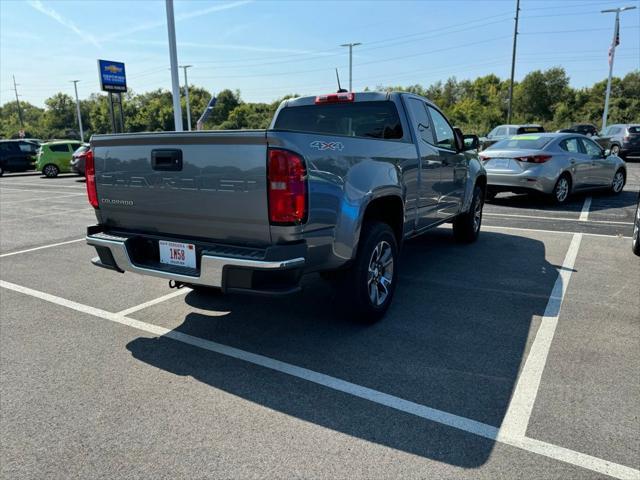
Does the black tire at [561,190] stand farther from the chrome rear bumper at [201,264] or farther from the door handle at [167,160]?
the door handle at [167,160]

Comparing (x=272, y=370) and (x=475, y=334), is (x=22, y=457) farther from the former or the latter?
(x=475, y=334)

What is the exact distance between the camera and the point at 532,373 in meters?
3.33

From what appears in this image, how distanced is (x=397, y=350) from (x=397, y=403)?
75cm

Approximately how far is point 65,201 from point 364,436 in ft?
43.6

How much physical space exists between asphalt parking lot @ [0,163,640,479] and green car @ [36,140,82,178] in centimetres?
2003

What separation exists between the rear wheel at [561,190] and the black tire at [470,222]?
3.89 m

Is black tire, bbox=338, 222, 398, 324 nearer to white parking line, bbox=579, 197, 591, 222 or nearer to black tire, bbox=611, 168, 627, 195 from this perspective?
white parking line, bbox=579, 197, 591, 222

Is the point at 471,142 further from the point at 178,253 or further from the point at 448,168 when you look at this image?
the point at 178,253

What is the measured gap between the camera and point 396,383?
10.6 ft

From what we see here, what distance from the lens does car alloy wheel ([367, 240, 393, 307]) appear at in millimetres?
4168

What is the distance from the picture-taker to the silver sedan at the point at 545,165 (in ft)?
32.8

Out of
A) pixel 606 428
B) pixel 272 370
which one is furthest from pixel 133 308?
pixel 606 428

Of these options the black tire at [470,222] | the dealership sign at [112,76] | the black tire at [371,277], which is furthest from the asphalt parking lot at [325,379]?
the dealership sign at [112,76]

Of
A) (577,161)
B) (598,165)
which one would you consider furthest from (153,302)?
(598,165)
